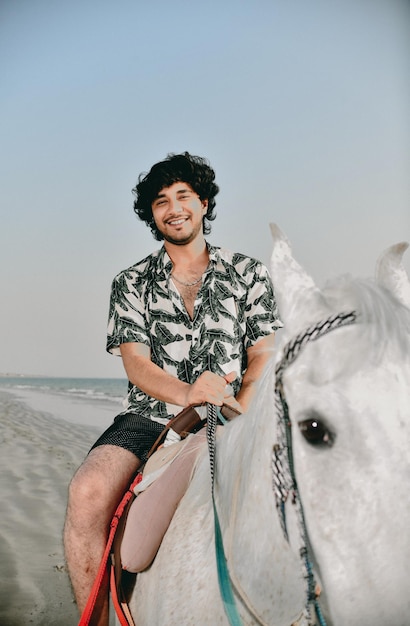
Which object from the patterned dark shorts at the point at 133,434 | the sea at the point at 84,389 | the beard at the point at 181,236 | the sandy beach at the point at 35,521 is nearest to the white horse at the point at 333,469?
the patterned dark shorts at the point at 133,434

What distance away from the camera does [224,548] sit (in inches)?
63.0

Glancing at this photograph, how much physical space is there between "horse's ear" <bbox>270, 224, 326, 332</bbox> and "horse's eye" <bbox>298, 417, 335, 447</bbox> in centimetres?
23

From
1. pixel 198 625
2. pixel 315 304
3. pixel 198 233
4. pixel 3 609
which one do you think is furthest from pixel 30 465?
pixel 315 304

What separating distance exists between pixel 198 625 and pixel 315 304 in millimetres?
982

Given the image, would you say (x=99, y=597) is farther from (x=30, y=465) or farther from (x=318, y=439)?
(x=30, y=465)

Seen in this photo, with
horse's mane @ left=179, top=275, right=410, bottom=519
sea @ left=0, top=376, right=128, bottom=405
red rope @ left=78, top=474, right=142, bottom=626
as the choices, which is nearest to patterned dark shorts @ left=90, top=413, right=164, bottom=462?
red rope @ left=78, top=474, right=142, bottom=626

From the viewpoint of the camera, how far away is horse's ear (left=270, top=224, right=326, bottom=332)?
1.37 m

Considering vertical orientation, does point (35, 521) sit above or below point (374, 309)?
below

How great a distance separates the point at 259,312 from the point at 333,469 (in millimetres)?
1550

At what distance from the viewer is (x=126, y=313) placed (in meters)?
2.64

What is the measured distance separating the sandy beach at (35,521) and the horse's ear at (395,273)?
3.94m

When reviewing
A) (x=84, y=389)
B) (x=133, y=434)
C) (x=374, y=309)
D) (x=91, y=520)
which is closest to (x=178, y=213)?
(x=133, y=434)

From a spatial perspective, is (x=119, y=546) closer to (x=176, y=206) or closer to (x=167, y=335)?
(x=167, y=335)

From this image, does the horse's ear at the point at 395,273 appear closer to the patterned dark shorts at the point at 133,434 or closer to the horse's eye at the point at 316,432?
the horse's eye at the point at 316,432
